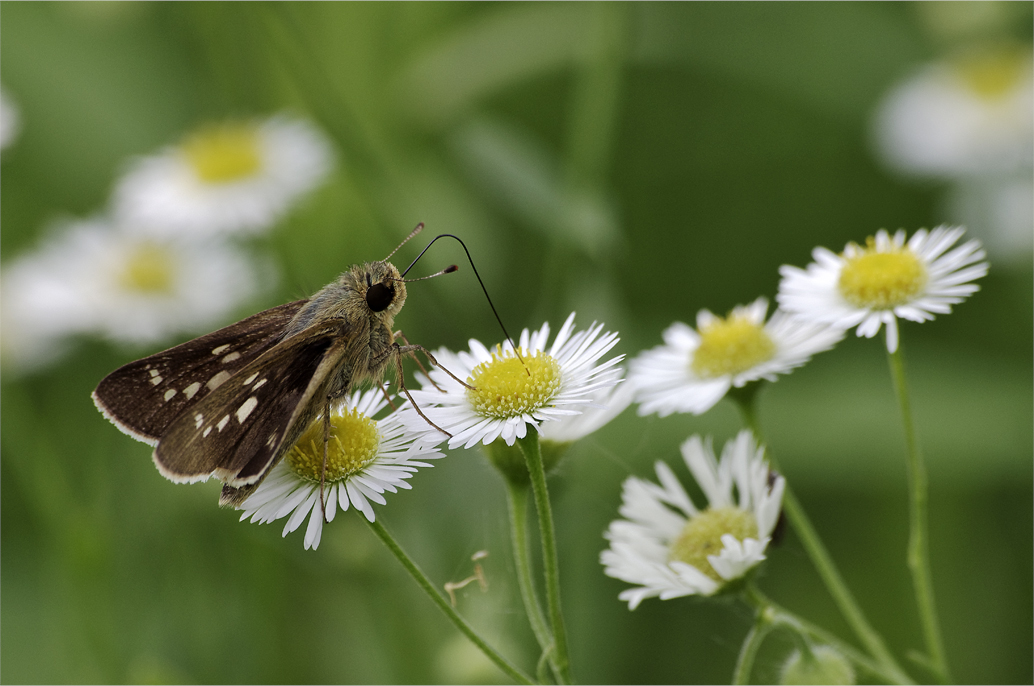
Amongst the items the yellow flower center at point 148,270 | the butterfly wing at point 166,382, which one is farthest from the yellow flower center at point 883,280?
the yellow flower center at point 148,270

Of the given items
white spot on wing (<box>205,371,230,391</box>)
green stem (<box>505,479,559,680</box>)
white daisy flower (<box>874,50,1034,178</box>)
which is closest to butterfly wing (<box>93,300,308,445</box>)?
white spot on wing (<box>205,371,230,391</box>)

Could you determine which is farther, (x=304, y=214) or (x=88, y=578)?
(x=304, y=214)

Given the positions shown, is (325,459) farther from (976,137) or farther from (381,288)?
(976,137)

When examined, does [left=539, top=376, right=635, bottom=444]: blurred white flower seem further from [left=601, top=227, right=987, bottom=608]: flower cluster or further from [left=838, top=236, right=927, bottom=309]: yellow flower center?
[left=838, top=236, right=927, bottom=309]: yellow flower center

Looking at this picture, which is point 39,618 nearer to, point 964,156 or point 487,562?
point 487,562

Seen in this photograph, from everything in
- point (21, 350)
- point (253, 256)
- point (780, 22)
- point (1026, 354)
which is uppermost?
point (780, 22)

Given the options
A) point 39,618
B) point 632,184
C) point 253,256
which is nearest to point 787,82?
point 632,184

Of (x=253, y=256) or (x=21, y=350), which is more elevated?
(x=253, y=256)
